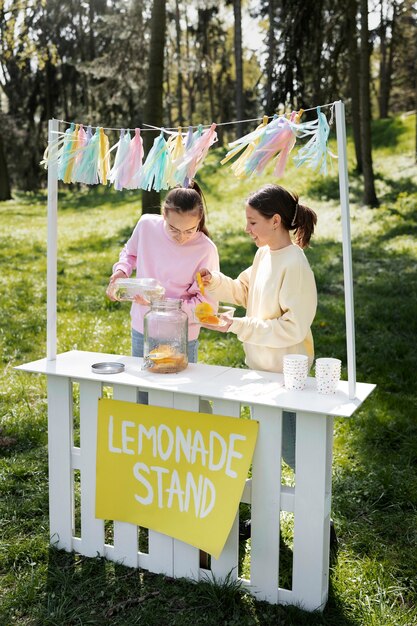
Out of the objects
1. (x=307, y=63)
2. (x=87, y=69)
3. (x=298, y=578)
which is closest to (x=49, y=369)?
(x=298, y=578)

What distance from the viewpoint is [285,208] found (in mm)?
2807

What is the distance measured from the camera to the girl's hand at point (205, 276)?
3006 millimetres

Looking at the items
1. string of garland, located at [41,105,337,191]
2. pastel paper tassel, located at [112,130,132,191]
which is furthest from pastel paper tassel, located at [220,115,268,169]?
pastel paper tassel, located at [112,130,132,191]

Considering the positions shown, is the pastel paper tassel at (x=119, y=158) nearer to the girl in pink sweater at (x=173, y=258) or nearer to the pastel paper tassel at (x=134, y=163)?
the pastel paper tassel at (x=134, y=163)

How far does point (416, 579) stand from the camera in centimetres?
280

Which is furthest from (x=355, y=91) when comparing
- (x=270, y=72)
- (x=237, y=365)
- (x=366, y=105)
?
(x=237, y=365)

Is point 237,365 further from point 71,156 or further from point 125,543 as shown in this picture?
point 71,156

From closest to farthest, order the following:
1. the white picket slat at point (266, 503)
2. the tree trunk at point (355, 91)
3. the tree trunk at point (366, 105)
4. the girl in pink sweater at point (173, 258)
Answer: the white picket slat at point (266, 503) → the girl in pink sweater at point (173, 258) → the tree trunk at point (366, 105) → the tree trunk at point (355, 91)

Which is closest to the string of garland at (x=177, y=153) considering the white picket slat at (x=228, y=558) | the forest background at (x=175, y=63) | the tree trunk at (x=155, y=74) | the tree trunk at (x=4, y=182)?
the white picket slat at (x=228, y=558)

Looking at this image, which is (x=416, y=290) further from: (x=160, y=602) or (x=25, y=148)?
(x=25, y=148)

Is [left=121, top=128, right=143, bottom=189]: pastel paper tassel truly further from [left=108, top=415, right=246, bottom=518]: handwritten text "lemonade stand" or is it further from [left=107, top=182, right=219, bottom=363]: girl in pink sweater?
[left=108, top=415, right=246, bottom=518]: handwritten text "lemonade stand"

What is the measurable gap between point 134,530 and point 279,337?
1.05m

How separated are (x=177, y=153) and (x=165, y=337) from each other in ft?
2.66

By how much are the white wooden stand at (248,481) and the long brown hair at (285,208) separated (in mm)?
646
